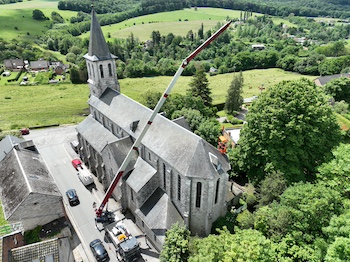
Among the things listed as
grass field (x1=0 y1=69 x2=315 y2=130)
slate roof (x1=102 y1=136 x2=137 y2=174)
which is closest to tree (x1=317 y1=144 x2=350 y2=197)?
slate roof (x1=102 y1=136 x2=137 y2=174)

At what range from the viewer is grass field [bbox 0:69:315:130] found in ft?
247

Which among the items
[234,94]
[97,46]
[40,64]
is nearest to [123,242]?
[97,46]

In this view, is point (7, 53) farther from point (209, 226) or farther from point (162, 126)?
point (209, 226)

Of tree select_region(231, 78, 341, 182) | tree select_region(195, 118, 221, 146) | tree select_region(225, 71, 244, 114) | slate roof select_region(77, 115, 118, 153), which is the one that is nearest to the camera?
tree select_region(231, 78, 341, 182)

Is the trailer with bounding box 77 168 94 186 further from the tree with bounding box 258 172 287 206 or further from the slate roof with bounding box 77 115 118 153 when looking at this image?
the tree with bounding box 258 172 287 206

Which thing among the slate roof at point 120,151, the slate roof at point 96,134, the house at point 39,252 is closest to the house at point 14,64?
the slate roof at point 96,134

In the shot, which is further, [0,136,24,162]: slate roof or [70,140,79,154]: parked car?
[70,140,79,154]: parked car

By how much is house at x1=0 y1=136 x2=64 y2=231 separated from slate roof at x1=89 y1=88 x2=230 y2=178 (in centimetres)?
1505

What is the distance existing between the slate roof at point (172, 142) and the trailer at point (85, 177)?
11836mm

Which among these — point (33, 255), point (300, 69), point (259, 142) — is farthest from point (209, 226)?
point (300, 69)

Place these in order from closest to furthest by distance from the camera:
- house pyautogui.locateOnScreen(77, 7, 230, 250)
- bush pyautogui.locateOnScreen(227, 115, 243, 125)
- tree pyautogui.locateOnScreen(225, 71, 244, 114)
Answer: house pyautogui.locateOnScreen(77, 7, 230, 250) → bush pyautogui.locateOnScreen(227, 115, 243, 125) → tree pyautogui.locateOnScreen(225, 71, 244, 114)

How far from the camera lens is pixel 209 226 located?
34719 mm

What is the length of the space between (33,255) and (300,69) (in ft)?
475

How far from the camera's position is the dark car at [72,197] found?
1658 inches
